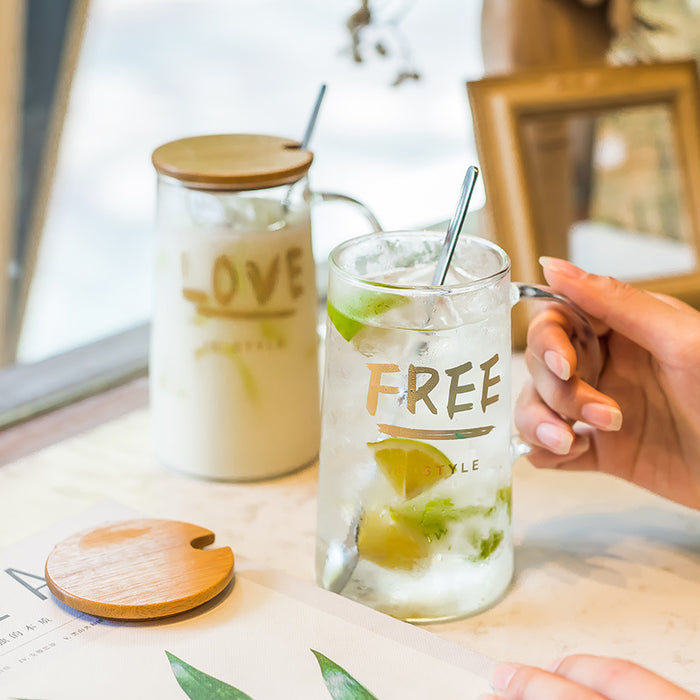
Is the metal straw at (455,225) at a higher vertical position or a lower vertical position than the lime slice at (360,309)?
higher

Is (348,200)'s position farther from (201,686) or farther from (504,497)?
(201,686)

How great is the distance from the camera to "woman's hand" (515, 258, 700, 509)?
612 mm

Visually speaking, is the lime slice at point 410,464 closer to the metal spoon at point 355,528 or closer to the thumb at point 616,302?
the metal spoon at point 355,528

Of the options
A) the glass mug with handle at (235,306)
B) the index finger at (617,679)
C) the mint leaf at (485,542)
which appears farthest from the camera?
the glass mug with handle at (235,306)

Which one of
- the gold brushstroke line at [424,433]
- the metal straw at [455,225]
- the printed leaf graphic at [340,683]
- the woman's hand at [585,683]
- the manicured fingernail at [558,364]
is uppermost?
the metal straw at [455,225]

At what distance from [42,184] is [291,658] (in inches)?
45.3

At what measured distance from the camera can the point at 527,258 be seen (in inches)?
39.3

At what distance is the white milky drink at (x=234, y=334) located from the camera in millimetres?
667

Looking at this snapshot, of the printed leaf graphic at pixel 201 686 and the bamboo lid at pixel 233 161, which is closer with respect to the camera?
the printed leaf graphic at pixel 201 686

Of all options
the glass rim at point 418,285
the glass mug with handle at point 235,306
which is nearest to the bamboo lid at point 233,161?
the glass mug with handle at point 235,306

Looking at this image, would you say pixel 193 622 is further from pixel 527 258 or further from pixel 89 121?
pixel 89 121

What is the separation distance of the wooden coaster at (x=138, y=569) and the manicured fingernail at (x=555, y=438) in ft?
0.70

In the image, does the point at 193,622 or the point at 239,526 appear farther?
the point at 239,526

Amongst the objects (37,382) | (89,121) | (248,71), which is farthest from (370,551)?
(248,71)
